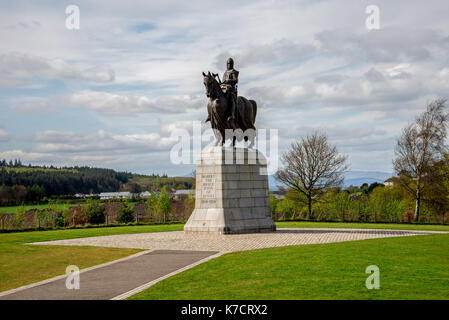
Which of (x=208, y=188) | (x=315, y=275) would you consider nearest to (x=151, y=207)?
(x=208, y=188)

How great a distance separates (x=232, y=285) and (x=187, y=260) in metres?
4.71

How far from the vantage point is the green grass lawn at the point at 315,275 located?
9.97 m

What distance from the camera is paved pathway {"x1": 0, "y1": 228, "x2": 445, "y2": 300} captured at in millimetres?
11062

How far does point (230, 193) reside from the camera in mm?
24156

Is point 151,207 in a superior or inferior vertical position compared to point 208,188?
inferior

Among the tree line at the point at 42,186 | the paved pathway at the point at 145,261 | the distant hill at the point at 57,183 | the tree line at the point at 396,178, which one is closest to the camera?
the paved pathway at the point at 145,261

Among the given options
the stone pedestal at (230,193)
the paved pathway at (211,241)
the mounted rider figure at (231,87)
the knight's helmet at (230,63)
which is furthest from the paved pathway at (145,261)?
the knight's helmet at (230,63)

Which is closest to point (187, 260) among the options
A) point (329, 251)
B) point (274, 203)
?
point (329, 251)

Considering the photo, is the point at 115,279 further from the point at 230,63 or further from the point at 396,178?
the point at 396,178

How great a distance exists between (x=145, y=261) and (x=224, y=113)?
10.9 metres

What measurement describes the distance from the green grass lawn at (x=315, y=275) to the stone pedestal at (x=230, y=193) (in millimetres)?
6761

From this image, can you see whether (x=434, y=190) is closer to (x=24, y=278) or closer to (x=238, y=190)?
(x=238, y=190)

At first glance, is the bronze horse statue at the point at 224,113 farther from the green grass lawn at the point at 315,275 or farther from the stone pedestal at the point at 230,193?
the green grass lawn at the point at 315,275
